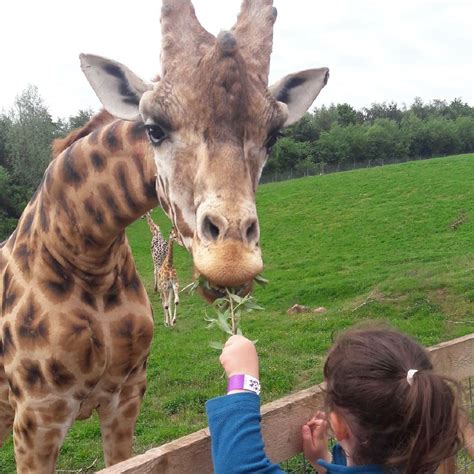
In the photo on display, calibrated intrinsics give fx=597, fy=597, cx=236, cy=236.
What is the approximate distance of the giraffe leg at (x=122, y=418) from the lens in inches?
140

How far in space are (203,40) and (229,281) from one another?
1.22 meters

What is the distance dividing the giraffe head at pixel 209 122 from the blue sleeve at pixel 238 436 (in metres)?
0.45

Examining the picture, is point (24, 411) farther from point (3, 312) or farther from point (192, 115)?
point (192, 115)

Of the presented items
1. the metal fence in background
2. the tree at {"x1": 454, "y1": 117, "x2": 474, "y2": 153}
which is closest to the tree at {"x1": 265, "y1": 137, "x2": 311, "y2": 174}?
the metal fence in background

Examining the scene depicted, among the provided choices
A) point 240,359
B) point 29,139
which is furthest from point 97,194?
point 29,139

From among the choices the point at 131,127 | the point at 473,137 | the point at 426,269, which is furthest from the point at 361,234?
the point at 473,137

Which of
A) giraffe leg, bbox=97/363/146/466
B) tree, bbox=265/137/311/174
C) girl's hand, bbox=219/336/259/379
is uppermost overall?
tree, bbox=265/137/311/174

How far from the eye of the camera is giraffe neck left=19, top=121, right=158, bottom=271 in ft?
10.3

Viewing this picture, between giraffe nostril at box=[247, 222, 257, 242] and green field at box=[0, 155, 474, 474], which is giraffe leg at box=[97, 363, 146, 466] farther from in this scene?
green field at box=[0, 155, 474, 474]

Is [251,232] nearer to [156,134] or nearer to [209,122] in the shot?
[209,122]

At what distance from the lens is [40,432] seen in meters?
3.22

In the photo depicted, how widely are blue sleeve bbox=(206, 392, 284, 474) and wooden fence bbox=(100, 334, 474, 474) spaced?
17cm

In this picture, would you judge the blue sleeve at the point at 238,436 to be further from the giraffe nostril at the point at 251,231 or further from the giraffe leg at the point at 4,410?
the giraffe leg at the point at 4,410

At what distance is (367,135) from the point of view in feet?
188
